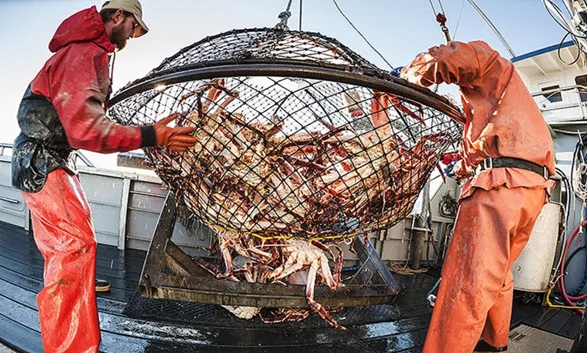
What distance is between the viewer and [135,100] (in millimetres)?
1458

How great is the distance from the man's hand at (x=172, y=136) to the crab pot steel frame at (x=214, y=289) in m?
0.76

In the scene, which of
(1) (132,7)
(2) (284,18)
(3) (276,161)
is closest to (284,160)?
(3) (276,161)

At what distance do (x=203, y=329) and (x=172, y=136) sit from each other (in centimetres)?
131

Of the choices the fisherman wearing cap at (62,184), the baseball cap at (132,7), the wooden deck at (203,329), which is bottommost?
the wooden deck at (203,329)

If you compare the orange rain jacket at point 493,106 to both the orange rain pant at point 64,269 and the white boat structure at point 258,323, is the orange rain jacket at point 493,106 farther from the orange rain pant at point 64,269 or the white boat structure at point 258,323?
the orange rain pant at point 64,269

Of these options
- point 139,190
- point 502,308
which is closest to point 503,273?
point 502,308

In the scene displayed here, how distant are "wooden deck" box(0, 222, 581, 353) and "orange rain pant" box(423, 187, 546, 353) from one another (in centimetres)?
54

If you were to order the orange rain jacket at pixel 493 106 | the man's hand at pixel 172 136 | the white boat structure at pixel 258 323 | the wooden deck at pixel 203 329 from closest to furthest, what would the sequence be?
the man's hand at pixel 172 136 → the orange rain jacket at pixel 493 106 → the wooden deck at pixel 203 329 → the white boat structure at pixel 258 323

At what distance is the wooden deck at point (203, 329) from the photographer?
5.62 feet

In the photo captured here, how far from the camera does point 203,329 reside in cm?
194

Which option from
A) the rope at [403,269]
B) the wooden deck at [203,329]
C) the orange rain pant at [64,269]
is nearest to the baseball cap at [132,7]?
the orange rain pant at [64,269]

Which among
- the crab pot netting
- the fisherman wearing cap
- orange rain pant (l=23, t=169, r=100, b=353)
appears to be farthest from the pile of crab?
orange rain pant (l=23, t=169, r=100, b=353)

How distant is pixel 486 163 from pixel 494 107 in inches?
11.5

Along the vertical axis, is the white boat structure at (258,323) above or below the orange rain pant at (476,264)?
below
